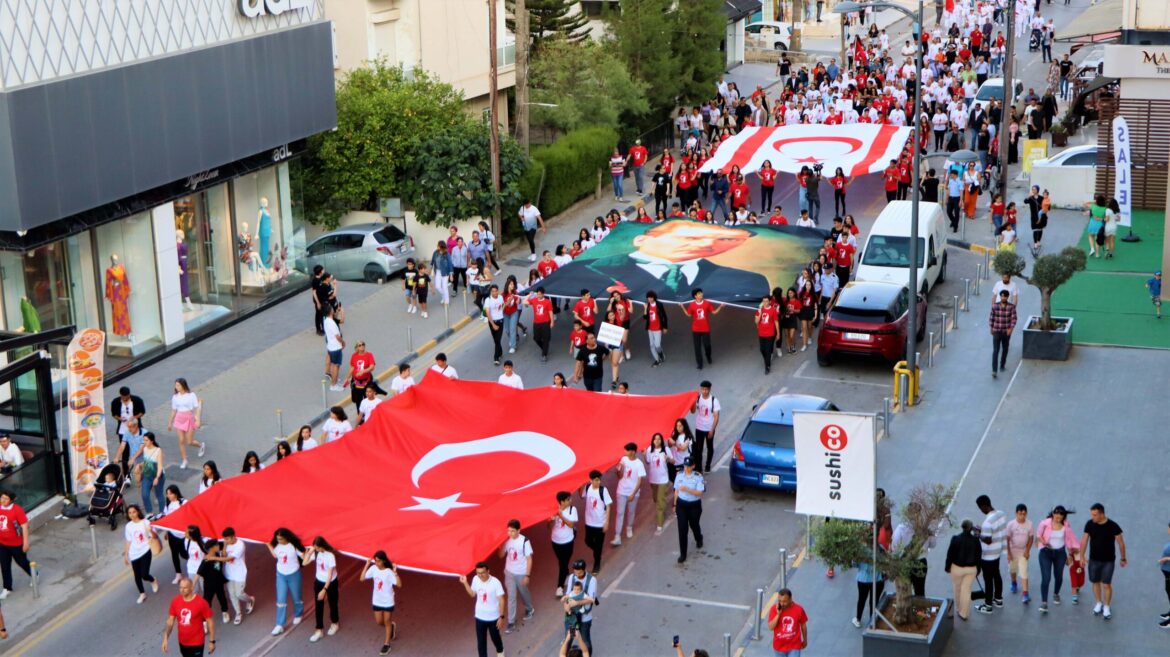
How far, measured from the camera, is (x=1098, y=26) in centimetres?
4388

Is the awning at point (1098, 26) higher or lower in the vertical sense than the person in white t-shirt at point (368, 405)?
higher

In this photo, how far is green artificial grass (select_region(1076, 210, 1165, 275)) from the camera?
111 ft

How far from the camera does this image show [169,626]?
17.9 metres

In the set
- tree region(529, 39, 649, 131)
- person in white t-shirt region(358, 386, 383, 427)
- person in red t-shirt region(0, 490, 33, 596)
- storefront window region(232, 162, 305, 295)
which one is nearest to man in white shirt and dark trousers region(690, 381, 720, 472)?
person in white t-shirt region(358, 386, 383, 427)

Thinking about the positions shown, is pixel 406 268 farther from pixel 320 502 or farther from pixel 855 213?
pixel 320 502

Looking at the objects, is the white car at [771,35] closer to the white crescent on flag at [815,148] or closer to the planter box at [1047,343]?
the white crescent on flag at [815,148]

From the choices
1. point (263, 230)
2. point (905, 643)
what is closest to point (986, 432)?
point (905, 643)

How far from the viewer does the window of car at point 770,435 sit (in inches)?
875

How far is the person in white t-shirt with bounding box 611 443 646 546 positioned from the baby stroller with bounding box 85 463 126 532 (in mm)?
7314

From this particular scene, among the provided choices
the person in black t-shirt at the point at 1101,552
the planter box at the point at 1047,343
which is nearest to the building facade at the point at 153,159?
the planter box at the point at 1047,343

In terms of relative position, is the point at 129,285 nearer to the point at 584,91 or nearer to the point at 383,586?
the point at 383,586

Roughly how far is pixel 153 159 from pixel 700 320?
1079cm

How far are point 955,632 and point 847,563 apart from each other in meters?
1.62

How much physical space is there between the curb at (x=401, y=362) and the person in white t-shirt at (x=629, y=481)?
19.3 ft
